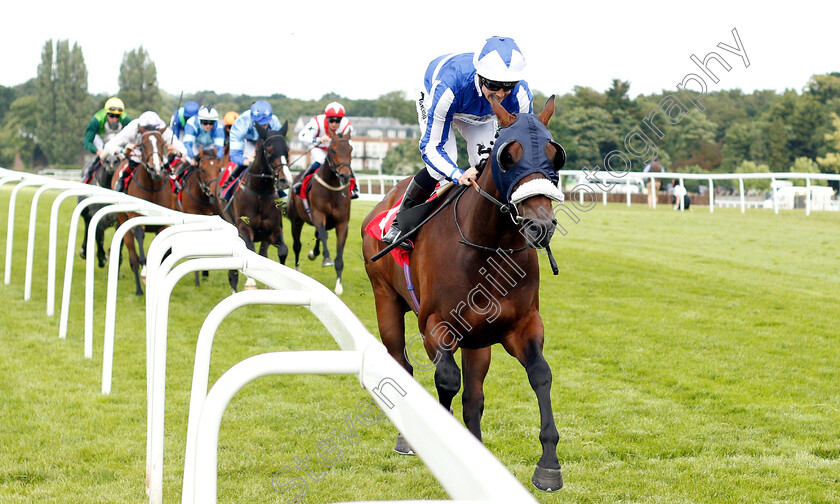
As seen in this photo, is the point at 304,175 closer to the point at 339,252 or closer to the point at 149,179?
the point at 339,252

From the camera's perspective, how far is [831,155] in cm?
4075

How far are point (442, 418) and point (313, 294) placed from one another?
96 centimetres

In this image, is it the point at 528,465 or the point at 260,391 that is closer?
the point at 528,465

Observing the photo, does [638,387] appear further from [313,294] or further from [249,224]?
[249,224]

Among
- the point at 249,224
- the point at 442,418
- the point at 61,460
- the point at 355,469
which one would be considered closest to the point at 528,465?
the point at 355,469

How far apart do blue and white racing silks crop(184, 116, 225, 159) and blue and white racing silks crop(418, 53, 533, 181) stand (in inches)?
288

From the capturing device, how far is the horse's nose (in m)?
2.97

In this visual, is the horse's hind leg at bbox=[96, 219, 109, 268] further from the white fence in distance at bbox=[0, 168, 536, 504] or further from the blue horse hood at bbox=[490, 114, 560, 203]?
the blue horse hood at bbox=[490, 114, 560, 203]

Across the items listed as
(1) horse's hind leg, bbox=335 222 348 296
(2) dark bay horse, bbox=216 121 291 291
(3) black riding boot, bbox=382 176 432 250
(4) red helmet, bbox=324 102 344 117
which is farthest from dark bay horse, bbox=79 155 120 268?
(3) black riding boot, bbox=382 176 432 250

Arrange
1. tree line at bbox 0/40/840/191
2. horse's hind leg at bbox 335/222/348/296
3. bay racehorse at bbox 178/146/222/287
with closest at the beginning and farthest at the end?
horse's hind leg at bbox 335/222/348/296
bay racehorse at bbox 178/146/222/287
tree line at bbox 0/40/840/191

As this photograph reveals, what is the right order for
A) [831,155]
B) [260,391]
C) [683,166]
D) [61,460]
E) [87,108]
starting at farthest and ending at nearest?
[87,108]
[683,166]
[831,155]
[260,391]
[61,460]

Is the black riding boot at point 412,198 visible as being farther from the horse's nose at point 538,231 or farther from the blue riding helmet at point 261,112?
the blue riding helmet at point 261,112

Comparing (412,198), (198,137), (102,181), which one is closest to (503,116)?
A: (412,198)

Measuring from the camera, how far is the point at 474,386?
3.92m
